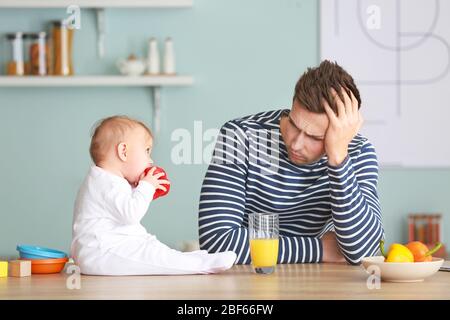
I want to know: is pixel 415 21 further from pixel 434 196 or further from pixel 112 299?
pixel 112 299

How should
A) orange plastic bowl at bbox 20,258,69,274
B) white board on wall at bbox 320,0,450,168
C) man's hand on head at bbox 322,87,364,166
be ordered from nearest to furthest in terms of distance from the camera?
orange plastic bowl at bbox 20,258,69,274
man's hand on head at bbox 322,87,364,166
white board on wall at bbox 320,0,450,168

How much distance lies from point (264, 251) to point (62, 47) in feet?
7.33

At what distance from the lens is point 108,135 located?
1.80m

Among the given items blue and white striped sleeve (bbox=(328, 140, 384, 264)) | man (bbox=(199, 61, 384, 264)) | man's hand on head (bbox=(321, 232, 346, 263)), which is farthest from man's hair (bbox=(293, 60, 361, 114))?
man's hand on head (bbox=(321, 232, 346, 263))

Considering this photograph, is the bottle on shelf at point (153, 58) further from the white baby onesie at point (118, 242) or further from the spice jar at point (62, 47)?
the white baby onesie at point (118, 242)

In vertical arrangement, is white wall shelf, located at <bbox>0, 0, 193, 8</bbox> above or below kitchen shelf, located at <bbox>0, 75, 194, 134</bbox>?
above

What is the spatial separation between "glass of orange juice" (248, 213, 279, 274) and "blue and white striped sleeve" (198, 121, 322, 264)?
23 centimetres

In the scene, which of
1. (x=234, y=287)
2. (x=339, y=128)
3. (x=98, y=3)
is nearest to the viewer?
(x=234, y=287)

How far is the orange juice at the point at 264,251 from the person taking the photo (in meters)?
1.72

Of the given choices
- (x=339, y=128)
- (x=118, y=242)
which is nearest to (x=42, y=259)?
(x=118, y=242)

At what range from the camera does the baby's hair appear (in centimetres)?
180

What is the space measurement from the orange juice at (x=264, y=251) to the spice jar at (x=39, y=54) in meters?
2.21

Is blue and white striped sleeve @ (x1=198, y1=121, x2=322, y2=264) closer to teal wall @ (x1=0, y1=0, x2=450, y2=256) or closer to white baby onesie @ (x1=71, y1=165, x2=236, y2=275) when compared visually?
white baby onesie @ (x1=71, y1=165, x2=236, y2=275)

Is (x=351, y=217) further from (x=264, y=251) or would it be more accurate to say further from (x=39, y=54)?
(x=39, y=54)
